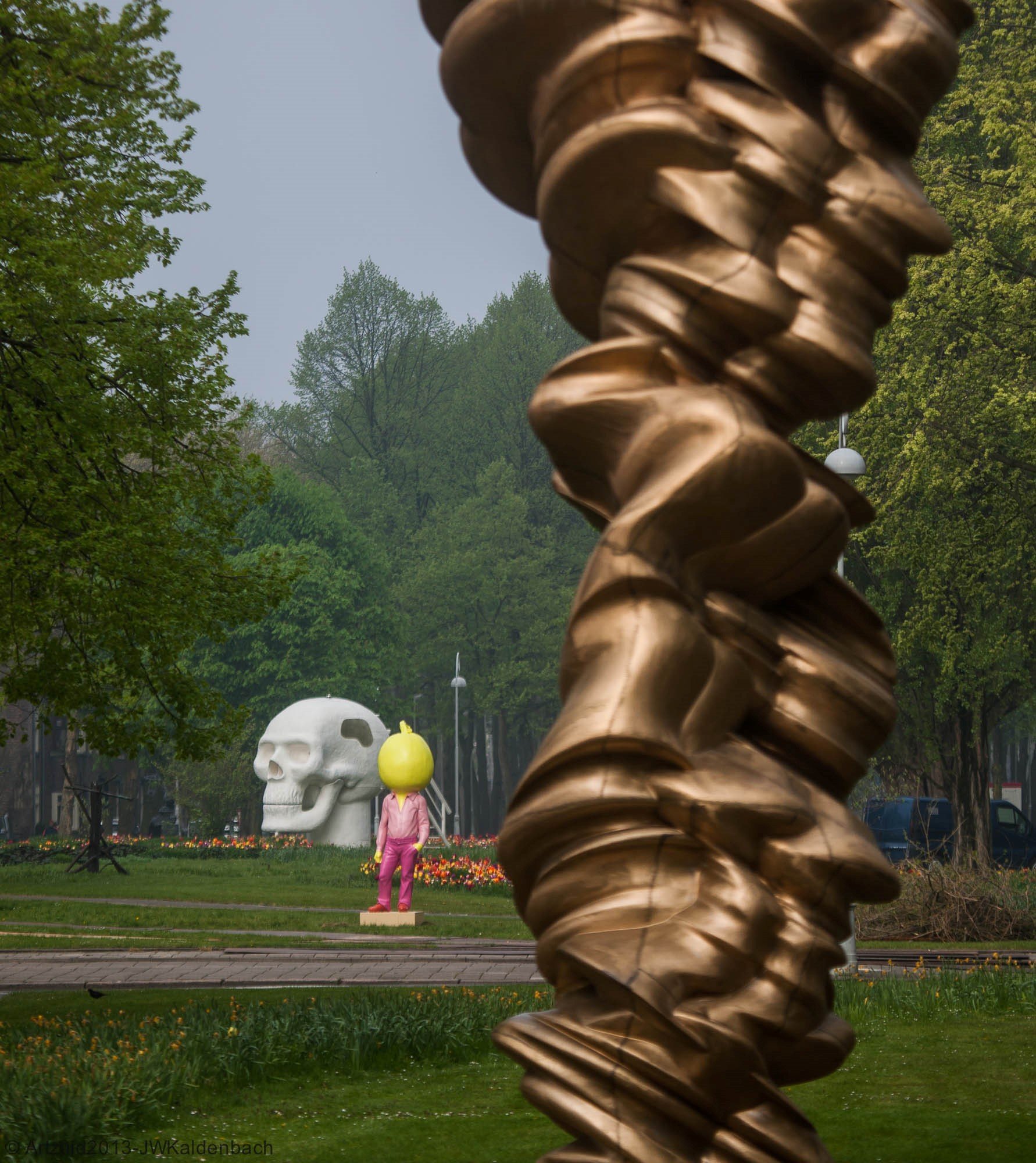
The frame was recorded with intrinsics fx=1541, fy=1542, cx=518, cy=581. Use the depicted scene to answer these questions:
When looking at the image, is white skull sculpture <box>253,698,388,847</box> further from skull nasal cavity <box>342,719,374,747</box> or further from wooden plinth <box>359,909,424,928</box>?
wooden plinth <box>359,909,424,928</box>

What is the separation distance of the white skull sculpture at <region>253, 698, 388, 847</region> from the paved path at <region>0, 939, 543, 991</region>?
18921mm

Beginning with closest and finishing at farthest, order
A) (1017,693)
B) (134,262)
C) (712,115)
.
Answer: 1. (712,115)
2. (134,262)
3. (1017,693)

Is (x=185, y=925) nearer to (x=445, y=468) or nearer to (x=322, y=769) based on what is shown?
(x=322, y=769)

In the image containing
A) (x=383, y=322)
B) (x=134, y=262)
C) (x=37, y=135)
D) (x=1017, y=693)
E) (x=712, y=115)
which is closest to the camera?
(x=712, y=115)

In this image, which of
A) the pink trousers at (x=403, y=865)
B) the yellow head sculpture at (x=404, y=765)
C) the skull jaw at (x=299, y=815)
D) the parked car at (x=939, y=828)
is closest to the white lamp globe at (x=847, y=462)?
the yellow head sculpture at (x=404, y=765)

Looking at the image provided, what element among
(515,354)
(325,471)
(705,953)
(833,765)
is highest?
(515,354)

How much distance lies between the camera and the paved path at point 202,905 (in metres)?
21.3

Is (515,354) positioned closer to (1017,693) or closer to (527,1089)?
(1017,693)

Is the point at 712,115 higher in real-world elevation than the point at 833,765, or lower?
higher

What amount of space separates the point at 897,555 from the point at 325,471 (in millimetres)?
40271

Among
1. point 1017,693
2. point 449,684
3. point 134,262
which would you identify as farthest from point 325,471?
point 134,262

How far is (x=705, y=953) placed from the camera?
1.52 m

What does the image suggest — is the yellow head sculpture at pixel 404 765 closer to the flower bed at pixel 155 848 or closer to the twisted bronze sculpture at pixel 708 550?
the flower bed at pixel 155 848

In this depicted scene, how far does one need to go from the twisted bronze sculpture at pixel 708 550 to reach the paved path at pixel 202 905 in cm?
1910
